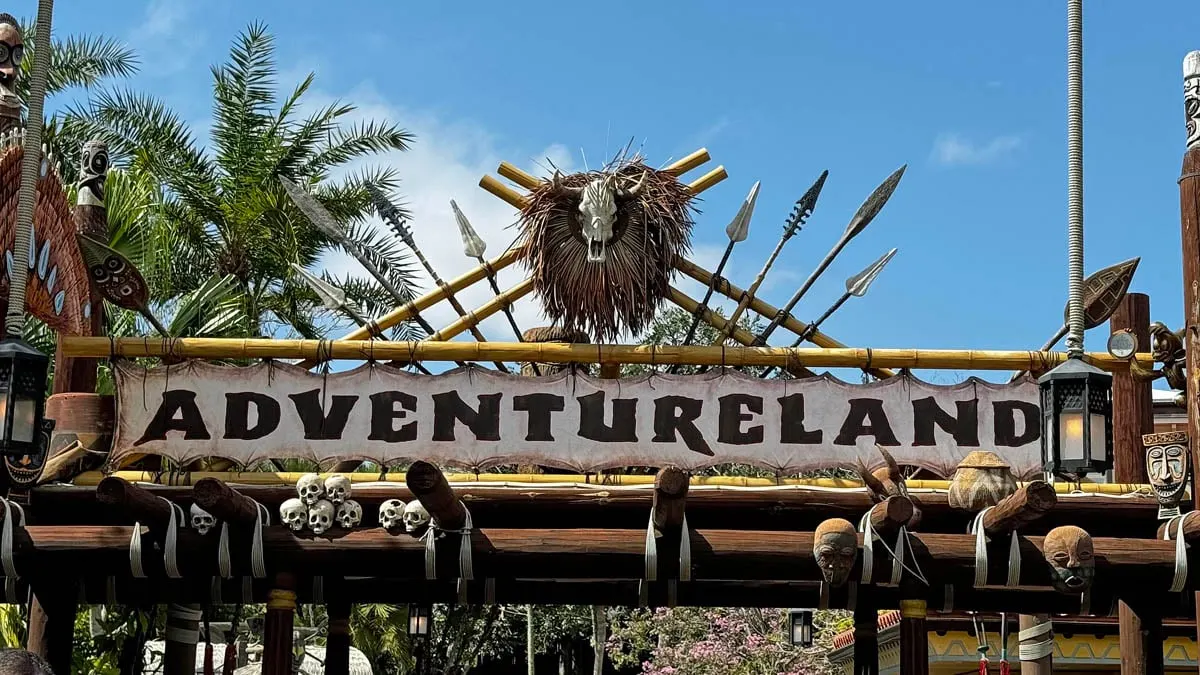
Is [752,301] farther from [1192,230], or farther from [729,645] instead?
[729,645]

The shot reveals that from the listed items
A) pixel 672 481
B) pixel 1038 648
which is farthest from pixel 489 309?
pixel 1038 648

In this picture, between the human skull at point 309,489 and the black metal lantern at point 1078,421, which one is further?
the human skull at point 309,489

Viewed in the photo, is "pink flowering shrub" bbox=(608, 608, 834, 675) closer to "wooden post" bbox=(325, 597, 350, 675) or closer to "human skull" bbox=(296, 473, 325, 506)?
"wooden post" bbox=(325, 597, 350, 675)

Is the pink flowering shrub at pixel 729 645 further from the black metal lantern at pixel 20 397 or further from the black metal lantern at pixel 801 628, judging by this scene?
the black metal lantern at pixel 20 397

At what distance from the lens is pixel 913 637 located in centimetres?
945

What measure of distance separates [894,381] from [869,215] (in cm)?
142

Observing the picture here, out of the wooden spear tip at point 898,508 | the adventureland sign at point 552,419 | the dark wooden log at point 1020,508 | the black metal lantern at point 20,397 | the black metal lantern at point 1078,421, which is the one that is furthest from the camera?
the adventureland sign at point 552,419

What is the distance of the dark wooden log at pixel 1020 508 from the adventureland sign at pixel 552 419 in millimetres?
946

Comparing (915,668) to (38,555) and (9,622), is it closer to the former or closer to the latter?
(38,555)

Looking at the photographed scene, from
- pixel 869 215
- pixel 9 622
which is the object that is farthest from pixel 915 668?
pixel 9 622

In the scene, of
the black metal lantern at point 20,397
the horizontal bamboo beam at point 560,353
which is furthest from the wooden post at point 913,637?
the black metal lantern at point 20,397

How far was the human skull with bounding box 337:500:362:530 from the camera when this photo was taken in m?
8.20

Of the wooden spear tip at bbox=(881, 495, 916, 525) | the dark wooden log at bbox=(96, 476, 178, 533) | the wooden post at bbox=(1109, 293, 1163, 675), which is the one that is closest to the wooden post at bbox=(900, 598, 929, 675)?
the wooden post at bbox=(1109, 293, 1163, 675)

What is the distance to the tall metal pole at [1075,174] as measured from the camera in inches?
307
